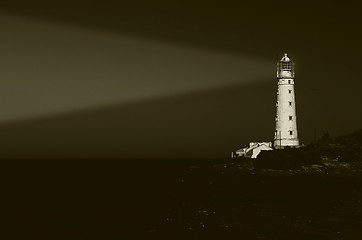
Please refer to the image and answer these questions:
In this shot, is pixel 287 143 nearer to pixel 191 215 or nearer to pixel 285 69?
pixel 285 69

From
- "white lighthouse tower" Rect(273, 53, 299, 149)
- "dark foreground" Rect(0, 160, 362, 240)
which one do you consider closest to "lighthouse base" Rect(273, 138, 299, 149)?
"white lighthouse tower" Rect(273, 53, 299, 149)

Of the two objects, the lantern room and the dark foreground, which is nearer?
the dark foreground

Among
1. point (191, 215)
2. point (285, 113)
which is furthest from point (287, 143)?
point (191, 215)

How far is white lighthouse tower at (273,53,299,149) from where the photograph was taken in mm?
112188

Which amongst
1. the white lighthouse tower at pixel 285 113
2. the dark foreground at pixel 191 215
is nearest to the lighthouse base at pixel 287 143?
the white lighthouse tower at pixel 285 113

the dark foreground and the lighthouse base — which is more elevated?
the lighthouse base

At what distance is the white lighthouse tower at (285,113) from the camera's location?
4417 inches

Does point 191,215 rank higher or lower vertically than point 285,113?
lower

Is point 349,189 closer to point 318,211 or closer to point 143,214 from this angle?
point 318,211

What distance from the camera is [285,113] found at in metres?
112

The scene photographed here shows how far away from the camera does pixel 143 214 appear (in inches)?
2041

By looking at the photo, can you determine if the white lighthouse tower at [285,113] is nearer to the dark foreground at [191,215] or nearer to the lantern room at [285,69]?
the lantern room at [285,69]

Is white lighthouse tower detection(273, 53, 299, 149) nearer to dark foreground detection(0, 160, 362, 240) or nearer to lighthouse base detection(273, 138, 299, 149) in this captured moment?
lighthouse base detection(273, 138, 299, 149)

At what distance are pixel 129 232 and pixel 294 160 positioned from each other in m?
73.6
